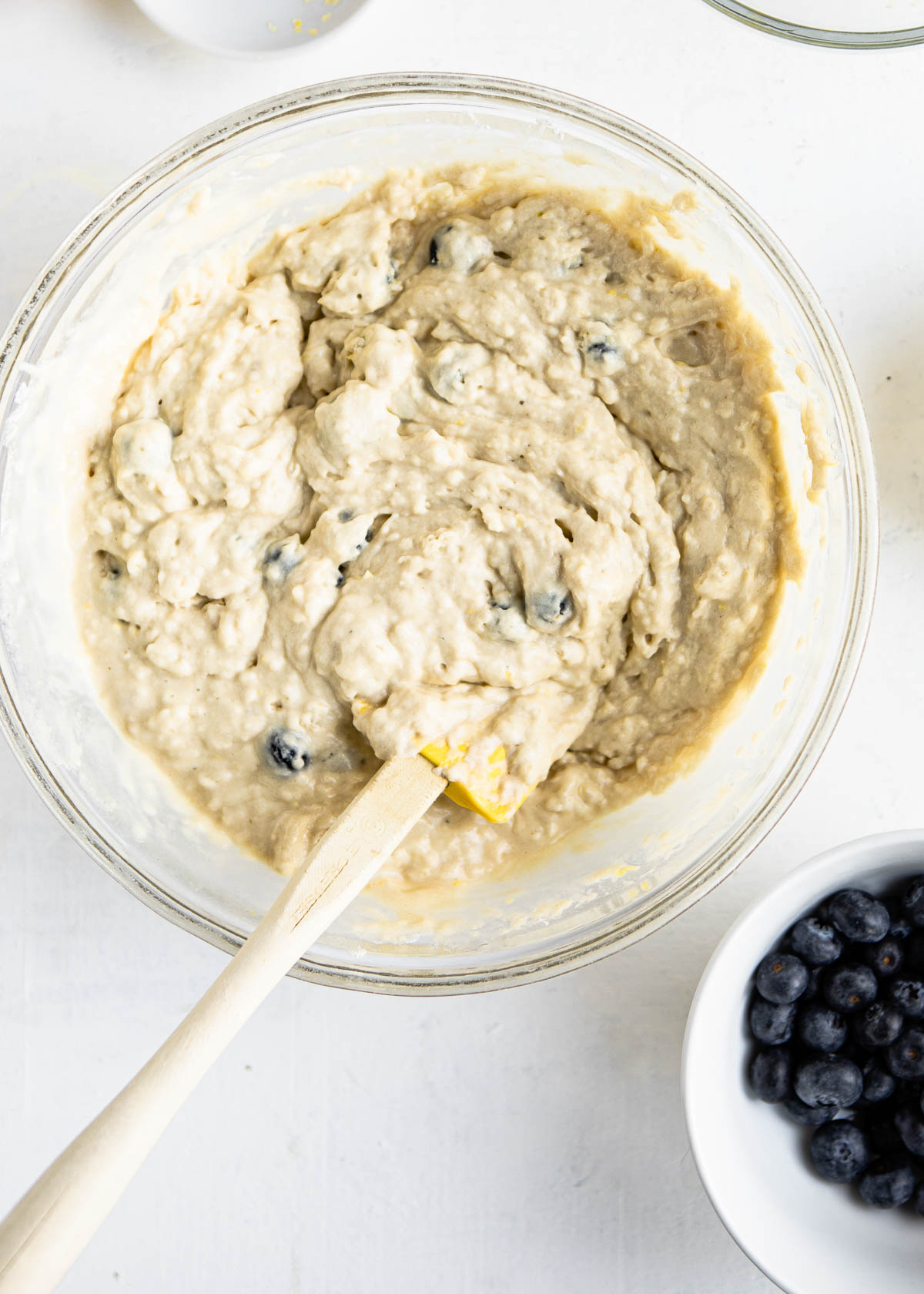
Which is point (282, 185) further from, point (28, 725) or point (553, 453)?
point (28, 725)

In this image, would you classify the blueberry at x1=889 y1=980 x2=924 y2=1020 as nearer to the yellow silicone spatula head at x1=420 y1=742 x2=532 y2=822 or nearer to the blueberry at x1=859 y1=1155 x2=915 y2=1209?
the blueberry at x1=859 y1=1155 x2=915 y2=1209

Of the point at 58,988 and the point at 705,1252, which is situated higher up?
the point at 58,988

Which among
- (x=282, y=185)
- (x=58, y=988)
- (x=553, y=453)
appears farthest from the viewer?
(x=58, y=988)

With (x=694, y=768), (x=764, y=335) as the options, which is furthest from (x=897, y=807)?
(x=764, y=335)

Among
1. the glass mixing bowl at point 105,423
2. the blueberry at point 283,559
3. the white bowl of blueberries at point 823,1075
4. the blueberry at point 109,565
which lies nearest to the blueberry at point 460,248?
the glass mixing bowl at point 105,423

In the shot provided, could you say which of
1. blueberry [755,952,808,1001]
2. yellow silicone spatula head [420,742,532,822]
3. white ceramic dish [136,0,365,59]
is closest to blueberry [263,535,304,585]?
yellow silicone spatula head [420,742,532,822]

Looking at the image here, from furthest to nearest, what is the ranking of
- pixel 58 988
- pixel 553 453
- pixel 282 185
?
1. pixel 58 988
2. pixel 282 185
3. pixel 553 453

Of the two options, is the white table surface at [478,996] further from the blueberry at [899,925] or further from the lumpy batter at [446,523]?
the lumpy batter at [446,523]
